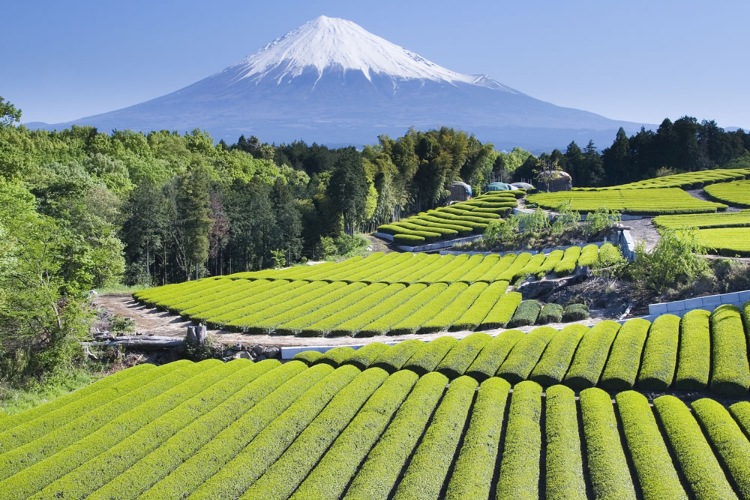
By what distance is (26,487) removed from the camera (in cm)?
1534

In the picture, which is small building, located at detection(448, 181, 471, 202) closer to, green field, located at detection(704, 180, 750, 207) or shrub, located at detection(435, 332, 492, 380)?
green field, located at detection(704, 180, 750, 207)

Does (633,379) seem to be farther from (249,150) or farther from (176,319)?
(249,150)

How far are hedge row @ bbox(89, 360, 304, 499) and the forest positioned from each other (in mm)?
10264

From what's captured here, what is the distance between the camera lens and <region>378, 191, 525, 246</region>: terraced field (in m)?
59.7

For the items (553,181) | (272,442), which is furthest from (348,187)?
(272,442)

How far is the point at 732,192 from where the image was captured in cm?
6444

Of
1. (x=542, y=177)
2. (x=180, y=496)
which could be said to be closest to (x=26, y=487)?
(x=180, y=496)

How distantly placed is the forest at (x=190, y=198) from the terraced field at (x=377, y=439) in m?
6.91

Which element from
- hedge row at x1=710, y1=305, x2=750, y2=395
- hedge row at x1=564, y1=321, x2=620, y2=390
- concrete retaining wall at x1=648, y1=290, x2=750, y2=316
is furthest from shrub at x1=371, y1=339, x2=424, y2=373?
concrete retaining wall at x1=648, y1=290, x2=750, y2=316

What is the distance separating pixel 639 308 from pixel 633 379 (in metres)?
10.0

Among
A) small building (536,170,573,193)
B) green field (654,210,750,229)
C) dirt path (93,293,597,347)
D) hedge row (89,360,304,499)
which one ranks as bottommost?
dirt path (93,293,597,347)

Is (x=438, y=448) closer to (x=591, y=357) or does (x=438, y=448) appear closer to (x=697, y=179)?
(x=591, y=357)

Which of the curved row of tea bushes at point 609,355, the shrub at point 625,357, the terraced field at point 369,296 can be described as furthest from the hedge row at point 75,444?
the shrub at point 625,357

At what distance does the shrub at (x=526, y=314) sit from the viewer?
29266 mm
